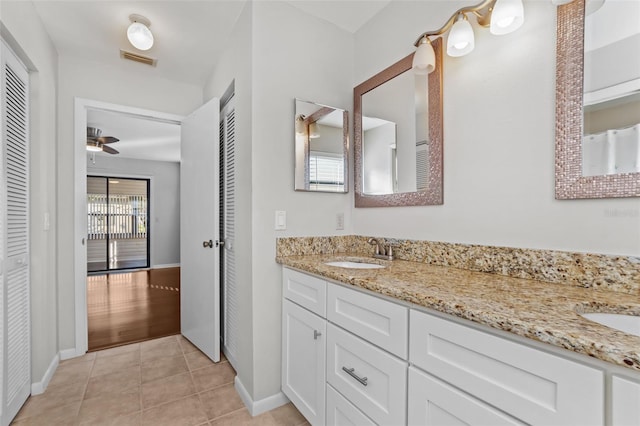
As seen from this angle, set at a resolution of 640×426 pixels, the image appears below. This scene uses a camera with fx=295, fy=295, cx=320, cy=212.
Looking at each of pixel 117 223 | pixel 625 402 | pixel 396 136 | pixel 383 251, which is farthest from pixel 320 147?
pixel 117 223

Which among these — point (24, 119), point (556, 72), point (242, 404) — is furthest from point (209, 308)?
point (556, 72)

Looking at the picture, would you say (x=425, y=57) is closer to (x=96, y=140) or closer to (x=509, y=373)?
(x=509, y=373)

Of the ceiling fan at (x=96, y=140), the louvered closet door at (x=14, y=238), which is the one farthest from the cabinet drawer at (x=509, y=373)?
the ceiling fan at (x=96, y=140)

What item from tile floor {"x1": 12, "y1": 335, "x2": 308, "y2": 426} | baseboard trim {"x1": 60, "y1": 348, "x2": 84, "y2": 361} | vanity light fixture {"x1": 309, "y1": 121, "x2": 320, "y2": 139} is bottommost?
tile floor {"x1": 12, "y1": 335, "x2": 308, "y2": 426}

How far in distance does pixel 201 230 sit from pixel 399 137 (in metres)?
1.70

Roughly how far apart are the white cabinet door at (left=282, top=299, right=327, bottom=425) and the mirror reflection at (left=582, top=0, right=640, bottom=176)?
1240mm

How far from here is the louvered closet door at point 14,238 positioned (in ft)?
5.00

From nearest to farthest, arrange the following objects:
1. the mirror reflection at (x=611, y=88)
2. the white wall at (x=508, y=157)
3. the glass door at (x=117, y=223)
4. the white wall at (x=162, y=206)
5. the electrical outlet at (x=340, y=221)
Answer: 1. the mirror reflection at (x=611, y=88)
2. the white wall at (x=508, y=157)
3. the electrical outlet at (x=340, y=221)
4. the glass door at (x=117, y=223)
5. the white wall at (x=162, y=206)

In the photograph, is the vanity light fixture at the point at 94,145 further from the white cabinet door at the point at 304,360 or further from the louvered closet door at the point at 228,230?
the white cabinet door at the point at 304,360

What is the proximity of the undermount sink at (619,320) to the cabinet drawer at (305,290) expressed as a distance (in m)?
0.93

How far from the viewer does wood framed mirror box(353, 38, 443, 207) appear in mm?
1559

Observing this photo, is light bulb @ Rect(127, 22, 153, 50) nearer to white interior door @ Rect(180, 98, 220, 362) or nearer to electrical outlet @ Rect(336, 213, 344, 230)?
white interior door @ Rect(180, 98, 220, 362)

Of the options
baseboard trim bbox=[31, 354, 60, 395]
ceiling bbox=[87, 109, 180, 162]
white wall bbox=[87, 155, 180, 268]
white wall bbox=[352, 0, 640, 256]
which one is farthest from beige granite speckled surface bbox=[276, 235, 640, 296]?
white wall bbox=[87, 155, 180, 268]

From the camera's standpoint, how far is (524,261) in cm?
119
